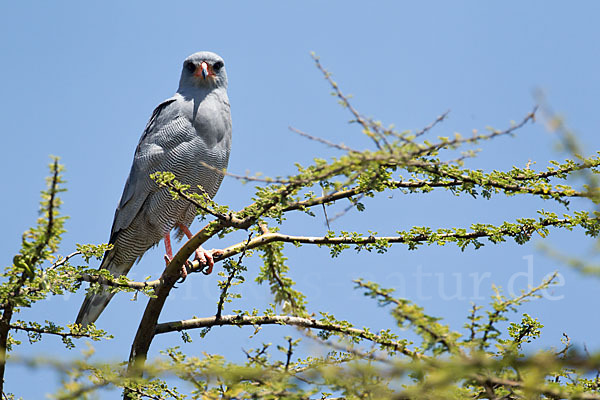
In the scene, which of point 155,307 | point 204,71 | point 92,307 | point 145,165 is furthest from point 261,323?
point 204,71

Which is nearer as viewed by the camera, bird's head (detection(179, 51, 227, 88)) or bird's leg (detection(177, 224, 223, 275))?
bird's leg (detection(177, 224, 223, 275))

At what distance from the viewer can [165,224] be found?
607 centimetres

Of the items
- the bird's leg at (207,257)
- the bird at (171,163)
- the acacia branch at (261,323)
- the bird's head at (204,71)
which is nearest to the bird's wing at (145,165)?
the bird at (171,163)

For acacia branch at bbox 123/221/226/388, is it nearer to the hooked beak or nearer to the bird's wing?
the bird's wing

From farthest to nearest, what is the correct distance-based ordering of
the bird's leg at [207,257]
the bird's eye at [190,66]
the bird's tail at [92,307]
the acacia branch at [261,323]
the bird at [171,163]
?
the bird's eye at [190,66], the bird at [171,163], the bird's tail at [92,307], the bird's leg at [207,257], the acacia branch at [261,323]

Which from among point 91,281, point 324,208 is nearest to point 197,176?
point 91,281

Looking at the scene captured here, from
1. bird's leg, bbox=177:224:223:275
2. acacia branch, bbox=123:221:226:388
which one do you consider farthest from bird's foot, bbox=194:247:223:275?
acacia branch, bbox=123:221:226:388

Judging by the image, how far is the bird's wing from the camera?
6.02 meters

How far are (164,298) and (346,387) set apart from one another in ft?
8.47

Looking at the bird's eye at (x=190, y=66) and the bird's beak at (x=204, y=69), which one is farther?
the bird's eye at (x=190, y=66)

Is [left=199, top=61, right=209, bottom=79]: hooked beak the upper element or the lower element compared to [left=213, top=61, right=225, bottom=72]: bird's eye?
lower

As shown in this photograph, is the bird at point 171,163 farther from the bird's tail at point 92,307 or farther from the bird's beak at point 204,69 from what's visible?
the bird's tail at point 92,307

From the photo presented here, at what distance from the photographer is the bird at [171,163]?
19.6 ft

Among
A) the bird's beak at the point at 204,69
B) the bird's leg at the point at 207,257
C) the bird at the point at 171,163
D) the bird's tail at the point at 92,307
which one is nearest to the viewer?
the bird's leg at the point at 207,257
